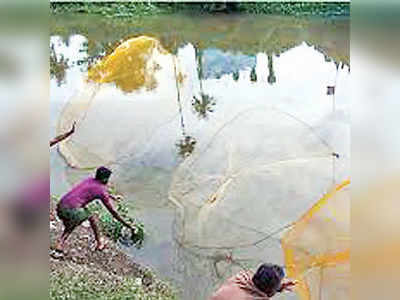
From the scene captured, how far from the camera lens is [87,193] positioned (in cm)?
229

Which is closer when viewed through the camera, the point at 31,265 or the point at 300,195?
the point at 31,265

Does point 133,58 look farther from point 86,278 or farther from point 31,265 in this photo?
point 31,265

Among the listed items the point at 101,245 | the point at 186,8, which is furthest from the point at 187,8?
the point at 101,245

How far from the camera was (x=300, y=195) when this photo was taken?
2256 millimetres

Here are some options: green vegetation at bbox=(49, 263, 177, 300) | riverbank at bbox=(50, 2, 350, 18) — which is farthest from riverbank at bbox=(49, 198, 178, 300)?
riverbank at bbox=(50, 2, 350, 18)

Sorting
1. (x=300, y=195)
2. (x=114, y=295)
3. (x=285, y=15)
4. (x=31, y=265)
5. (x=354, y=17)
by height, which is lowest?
(x=114, y=295)

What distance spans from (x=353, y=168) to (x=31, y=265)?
285 millimetres

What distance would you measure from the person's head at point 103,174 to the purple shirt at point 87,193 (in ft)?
0.04

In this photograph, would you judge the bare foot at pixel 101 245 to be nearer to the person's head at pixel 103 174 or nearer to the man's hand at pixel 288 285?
the person's head at pixel 103 174

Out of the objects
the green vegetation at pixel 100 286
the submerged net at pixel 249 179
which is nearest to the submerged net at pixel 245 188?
the submerged net at pixel 249 179

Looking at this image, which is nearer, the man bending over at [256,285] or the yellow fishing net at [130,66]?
the man bending over at [256,285]

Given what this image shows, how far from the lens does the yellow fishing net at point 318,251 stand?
A: 2.19 m

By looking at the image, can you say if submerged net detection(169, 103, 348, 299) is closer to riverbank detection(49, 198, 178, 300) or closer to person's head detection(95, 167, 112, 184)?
riverbank detection(49, 198, 178, 300)

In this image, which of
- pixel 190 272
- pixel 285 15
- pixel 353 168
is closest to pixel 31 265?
pixel 353 168
